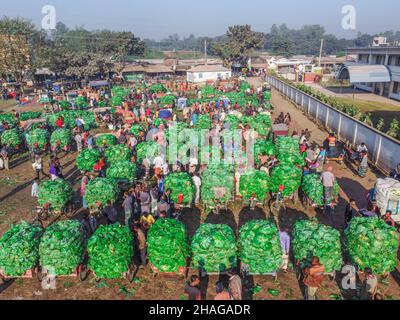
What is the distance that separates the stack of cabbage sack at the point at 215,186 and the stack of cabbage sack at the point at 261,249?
3.94m

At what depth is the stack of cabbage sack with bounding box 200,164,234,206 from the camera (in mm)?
13789

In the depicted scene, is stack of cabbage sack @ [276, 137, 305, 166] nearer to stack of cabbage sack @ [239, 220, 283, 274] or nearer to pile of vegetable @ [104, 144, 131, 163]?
stack of cabbage sack @ [239, 220, 283, 274]

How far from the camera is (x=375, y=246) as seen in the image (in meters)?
9.61

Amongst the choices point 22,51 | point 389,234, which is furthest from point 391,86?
point 22,51

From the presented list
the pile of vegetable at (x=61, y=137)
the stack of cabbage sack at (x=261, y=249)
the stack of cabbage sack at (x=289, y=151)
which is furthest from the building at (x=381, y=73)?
the stack of cabbage sack at (x=261, y=249)

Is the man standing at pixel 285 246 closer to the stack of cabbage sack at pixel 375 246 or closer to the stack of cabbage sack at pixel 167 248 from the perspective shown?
the stack of cabbage sack at pixel 375 246

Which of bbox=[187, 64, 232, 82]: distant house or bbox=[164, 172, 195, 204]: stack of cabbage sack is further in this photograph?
bbox=[187, 64, 232, 82]: distant house

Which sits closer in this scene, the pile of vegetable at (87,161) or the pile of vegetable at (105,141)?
the pile of vegetable at (87,161)

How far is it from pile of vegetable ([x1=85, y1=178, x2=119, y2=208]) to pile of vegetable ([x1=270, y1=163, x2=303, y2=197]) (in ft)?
21.2

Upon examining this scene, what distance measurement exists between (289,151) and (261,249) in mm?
8766

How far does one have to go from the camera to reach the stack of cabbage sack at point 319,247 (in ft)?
31.7

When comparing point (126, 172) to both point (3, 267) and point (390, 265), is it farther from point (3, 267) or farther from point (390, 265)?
point (390, 265)

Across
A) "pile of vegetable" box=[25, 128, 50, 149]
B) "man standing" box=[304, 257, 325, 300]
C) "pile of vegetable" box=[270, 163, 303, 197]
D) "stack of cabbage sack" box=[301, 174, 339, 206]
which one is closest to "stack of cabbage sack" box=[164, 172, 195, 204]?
Result: "pile of vegetable" box=[270, 163, 303, 197]
